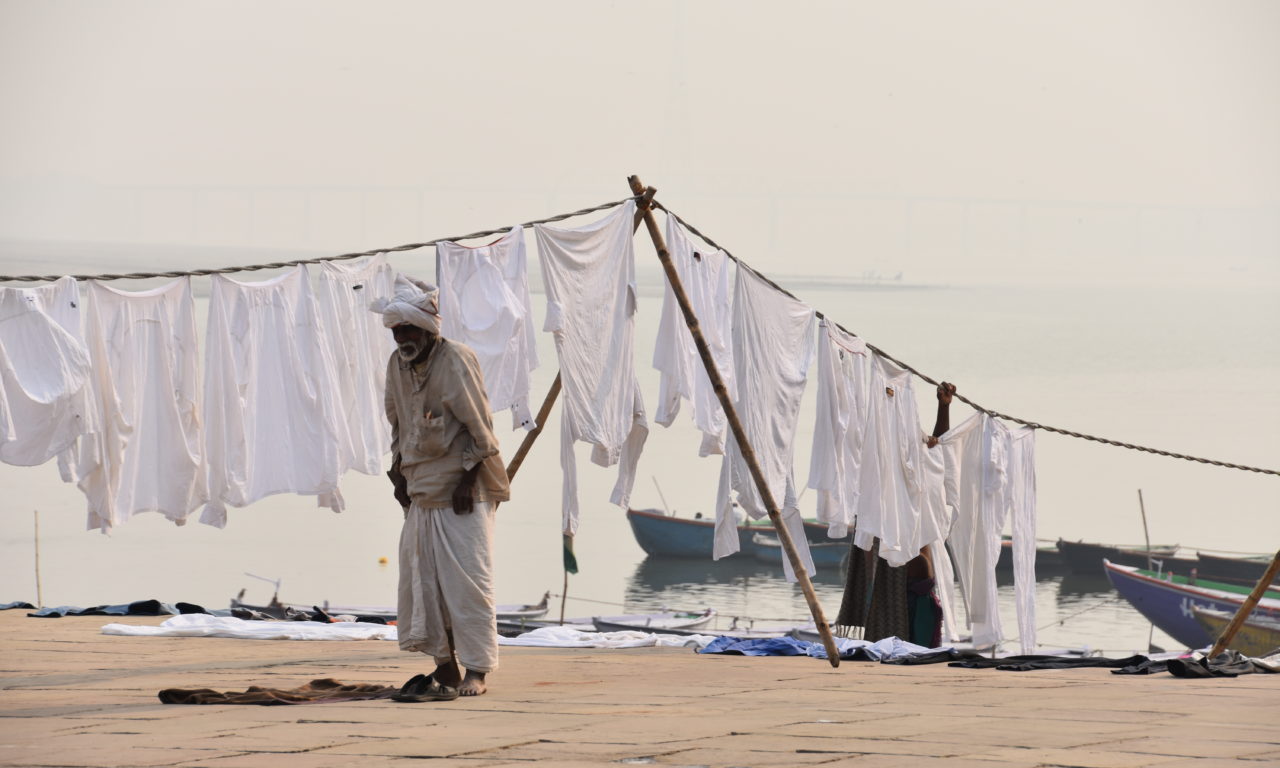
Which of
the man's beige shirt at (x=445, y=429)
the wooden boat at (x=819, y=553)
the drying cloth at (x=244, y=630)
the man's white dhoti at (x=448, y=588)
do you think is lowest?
the wooden boat at (x=819, y=553)

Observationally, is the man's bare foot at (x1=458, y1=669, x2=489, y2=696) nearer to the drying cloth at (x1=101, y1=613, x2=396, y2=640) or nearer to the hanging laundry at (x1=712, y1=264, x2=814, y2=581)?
the hanging laundry at (x1=712, y1=264, x2=814, y2=581)

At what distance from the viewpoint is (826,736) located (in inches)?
156

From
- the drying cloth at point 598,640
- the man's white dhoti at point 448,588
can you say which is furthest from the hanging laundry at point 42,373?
the man's white dhoti at point 448,588

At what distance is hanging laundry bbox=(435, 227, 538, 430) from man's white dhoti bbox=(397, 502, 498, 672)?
2109 mm

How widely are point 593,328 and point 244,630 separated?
2.35 m

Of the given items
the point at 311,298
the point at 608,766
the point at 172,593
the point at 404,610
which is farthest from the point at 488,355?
the point at 172,593

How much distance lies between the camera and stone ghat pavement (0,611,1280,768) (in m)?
3.58

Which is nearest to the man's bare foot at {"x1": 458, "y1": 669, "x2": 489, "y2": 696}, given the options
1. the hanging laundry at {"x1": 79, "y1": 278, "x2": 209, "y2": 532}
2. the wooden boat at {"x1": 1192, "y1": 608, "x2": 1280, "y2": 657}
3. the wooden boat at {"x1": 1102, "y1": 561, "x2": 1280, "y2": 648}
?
the hanging laundry at {"x1": 79, "y1": 278, "x2": 209, "y2": 532}

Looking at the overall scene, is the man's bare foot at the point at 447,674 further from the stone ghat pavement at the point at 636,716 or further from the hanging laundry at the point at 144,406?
the hanging laundry at the point at 144,406

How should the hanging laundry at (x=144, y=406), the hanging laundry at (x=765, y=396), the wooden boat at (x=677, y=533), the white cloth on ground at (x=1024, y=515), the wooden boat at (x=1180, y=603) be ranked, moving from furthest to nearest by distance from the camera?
the wooden boat at (x=677, y=533)
the wooden boat at (x=1180, y=603)
the white cloth on ground at (x=1024, y=515)
the hanging laundry at (x=765, y=396)
the hanging laundry at (x=144, y=406)

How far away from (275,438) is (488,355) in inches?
43.4

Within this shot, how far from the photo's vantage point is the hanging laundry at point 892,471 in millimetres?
8953

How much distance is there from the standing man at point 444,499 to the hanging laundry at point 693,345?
2.79m

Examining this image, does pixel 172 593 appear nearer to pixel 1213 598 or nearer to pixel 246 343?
pixel 1213 598
